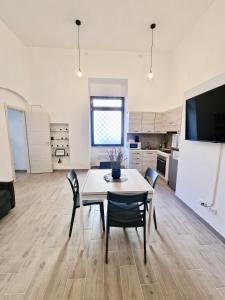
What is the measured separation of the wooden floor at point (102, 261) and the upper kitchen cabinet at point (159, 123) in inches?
121

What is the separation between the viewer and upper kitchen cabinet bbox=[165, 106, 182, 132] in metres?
3.91

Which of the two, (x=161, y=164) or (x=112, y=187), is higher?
(x=112, y=187)

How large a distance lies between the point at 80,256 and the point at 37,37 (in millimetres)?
5554

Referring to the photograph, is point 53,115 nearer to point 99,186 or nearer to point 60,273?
point 99,186

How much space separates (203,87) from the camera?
8.30ft

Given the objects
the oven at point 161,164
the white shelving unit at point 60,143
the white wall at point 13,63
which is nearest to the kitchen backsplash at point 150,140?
the oven at point 161,164

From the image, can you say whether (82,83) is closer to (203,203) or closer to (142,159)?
(142,159)

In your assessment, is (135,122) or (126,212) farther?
(135,122)

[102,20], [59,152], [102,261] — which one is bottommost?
[102,261]

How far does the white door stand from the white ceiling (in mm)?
2312

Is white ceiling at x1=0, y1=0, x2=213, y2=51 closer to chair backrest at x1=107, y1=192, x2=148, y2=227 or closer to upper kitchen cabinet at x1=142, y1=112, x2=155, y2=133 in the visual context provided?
upper kitchen cabinet at x1=142, y1=112, x2=155, y2=133

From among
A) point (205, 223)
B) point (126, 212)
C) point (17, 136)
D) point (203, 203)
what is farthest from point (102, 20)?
point (205, 223)

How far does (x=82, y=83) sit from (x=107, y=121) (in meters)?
1.68

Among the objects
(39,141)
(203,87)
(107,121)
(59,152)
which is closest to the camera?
(203,87)
